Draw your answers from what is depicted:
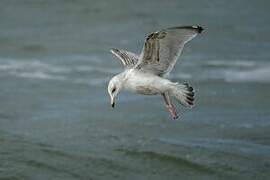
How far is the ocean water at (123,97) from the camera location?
39.2 ft

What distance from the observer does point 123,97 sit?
15977 mm

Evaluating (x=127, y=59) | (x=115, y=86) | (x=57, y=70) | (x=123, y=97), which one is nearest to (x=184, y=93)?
(x=115, y=86)

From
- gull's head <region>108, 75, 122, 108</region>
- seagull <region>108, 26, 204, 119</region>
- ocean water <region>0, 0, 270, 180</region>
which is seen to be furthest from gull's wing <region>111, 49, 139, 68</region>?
ocean water <region>0, 0, 270, 180</region>

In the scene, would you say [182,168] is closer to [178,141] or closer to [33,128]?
[178,141]

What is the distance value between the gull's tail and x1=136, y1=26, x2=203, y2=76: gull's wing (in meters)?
0.33

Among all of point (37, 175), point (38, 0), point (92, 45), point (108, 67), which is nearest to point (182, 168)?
point (37, 175)

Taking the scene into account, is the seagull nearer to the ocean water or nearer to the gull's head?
the gull's head

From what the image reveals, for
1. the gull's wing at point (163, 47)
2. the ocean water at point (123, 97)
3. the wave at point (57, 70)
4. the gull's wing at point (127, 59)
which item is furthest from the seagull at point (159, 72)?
the wave at point (57, 70)

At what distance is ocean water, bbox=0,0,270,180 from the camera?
12.0 meters

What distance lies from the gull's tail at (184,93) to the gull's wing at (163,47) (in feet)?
1.07

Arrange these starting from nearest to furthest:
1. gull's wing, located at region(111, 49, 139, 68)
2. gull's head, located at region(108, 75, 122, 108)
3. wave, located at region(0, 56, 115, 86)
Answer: gull's head, located at region(108, 75, 122, 108) < gull's wing, located at region(111, 49, 139, 68) < wave, located at region(0, 56, 115, 86)

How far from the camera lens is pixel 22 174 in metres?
11.2

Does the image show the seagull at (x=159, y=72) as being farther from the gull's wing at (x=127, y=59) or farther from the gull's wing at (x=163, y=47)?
the gull's wing at (x=127, y=59)

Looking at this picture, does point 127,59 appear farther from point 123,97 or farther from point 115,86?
point 123,97
